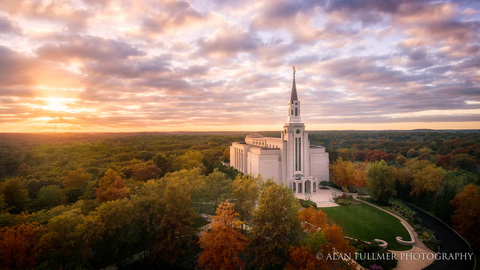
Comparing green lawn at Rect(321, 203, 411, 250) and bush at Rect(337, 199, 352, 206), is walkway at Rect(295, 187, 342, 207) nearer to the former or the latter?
bush at Rect(337, 199, 352, 206)

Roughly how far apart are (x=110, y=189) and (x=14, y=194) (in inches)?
465

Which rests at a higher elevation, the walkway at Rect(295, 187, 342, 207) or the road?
the walkway at Rect(295, 187, 342, 207)

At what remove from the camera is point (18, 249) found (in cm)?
1962

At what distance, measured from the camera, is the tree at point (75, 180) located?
42.8 m

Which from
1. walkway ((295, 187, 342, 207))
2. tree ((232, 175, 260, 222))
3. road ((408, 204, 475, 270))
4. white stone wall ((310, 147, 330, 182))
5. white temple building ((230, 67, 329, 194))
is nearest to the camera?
road ((408, 204, 475, 270))

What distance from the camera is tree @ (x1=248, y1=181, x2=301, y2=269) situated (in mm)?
21031

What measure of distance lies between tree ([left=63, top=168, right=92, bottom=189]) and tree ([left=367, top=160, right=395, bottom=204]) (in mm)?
52837

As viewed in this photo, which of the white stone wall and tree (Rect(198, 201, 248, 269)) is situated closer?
tree (Rect(198, 201, 248, 269))

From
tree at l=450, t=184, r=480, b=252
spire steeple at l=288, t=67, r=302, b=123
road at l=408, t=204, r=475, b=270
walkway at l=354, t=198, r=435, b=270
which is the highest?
spire steeple at l=288, t=67, r=302, b=123

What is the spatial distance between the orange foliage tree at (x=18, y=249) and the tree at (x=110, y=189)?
13704 mm

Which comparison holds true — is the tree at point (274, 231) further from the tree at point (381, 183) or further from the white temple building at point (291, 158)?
the white temple building at point (291, 158)

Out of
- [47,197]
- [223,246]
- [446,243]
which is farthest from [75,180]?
[446,243]

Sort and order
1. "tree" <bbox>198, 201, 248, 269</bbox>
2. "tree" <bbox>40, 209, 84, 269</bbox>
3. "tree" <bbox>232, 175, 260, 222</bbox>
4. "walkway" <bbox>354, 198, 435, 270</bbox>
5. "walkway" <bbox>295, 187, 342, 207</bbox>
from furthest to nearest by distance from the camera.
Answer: "walkway" <bbox>295, 187, 342, 207</bbox> → "tree" <bbox>232, 175, 260, 222</bbox> → "walkway" <bbox>354, 198, 435, 270</bbox> → "tree" <bbox>198, 201, 248, 269</bbox> → "tree" <bbox>40, 209, 84, 269</bbox>

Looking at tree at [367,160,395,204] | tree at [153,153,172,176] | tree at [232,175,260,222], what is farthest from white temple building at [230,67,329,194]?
tree at [232,175,260,222]
